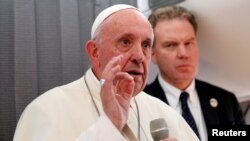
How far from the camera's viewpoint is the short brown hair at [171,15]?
1.74m

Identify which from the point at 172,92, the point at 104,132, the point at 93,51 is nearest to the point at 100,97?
the point at 104,132

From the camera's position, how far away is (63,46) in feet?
5.98

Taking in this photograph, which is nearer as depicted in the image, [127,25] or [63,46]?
[127,25]

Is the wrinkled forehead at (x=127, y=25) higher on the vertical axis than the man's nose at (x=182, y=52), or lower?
higher

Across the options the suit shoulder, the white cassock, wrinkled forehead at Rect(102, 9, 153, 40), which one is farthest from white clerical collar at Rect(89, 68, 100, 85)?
the suit shoulder

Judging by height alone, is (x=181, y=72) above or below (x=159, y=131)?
above

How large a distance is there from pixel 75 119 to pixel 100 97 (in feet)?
0.69

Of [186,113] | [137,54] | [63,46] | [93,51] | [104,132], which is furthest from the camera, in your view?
[63,46]

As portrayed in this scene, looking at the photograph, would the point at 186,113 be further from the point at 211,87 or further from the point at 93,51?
the point at 93,51

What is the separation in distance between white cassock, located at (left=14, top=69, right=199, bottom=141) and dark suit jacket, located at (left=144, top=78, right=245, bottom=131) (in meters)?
0.25

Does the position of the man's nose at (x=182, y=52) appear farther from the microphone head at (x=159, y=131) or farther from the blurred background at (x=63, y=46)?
the microphone head at (x=159, y=131)

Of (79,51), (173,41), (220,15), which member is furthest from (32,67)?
(220,15)

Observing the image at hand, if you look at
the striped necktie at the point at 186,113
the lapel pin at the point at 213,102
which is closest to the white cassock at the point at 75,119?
the striped necktie at the point at 186,113

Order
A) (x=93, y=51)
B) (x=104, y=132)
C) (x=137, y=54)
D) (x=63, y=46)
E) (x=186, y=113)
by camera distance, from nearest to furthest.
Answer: (x=104, y=132) → (x=137, y=54) → (x=93, y=51) → (x=186, y=113) → (x=63, y=46)
